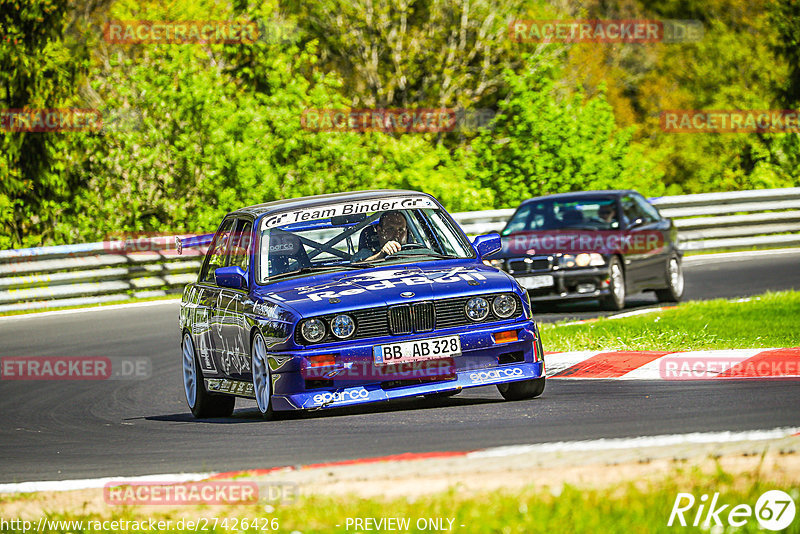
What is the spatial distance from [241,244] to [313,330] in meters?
1.80

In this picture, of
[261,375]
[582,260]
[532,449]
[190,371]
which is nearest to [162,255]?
[582,260]

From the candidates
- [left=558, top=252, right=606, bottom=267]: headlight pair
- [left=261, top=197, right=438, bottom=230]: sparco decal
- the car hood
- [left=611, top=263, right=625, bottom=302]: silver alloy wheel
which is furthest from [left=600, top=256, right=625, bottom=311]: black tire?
the car hood

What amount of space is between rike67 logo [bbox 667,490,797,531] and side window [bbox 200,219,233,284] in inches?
229

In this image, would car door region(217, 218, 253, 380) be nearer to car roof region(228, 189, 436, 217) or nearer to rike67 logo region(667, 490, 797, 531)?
car roof region(228, 189, 436, 217)

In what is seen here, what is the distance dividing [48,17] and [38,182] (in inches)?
119

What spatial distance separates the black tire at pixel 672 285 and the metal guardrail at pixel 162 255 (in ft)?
15.0

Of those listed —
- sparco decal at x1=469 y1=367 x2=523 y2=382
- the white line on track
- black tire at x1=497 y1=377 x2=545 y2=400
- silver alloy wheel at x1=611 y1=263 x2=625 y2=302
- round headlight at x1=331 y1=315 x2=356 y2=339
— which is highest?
round headlight at x1=331 y1=315 x2=356 y2=339

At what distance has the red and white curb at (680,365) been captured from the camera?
8.77 metres

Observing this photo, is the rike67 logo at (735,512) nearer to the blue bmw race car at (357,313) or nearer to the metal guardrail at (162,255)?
the blue bmw race car at (357,313)

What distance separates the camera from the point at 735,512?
14.8ft

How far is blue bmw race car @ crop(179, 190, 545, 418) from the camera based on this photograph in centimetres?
780

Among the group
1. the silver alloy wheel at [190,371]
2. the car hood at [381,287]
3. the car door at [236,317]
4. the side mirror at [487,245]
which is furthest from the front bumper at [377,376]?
the silver alloy wheel at [190,371]

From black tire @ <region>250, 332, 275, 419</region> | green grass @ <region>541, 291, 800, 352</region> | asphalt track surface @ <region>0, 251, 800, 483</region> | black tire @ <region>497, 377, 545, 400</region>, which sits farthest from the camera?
green grass @ <region>541, 291, 800, 352</region>


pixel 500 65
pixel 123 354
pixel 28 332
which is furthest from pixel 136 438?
pixel 500 65
